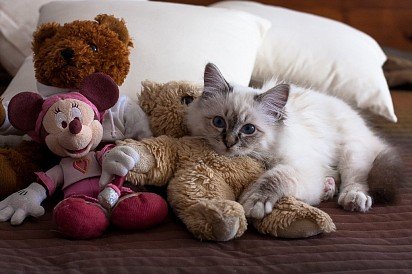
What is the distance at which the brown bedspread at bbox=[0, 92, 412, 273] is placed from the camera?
0.99 meters

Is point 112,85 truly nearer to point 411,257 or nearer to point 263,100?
point 263,100

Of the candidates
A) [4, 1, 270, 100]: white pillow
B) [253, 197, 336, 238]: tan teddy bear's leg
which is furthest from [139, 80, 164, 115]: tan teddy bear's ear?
[253, 197, 336, 238]: tan teddy bear's leg

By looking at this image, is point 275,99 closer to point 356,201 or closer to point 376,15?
point 356,201

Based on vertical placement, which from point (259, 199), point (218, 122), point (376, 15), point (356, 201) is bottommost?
point (376, 15)

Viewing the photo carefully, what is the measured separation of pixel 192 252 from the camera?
1053 millimetres

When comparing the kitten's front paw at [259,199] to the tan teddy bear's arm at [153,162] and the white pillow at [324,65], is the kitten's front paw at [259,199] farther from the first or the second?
the white pillow at [324,65]

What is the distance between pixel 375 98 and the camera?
2045mm

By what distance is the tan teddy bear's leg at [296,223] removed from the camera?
1.12 m


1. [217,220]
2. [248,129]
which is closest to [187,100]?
[248,129]

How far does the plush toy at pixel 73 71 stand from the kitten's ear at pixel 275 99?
0.32m

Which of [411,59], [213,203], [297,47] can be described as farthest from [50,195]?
[411,59]

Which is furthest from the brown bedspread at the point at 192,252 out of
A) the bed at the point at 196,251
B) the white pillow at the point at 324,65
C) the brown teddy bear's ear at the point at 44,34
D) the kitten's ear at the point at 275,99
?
the white pillow at the point at 324,65

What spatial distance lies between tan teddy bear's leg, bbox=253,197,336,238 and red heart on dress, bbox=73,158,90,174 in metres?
0.42

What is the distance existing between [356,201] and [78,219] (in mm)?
691
